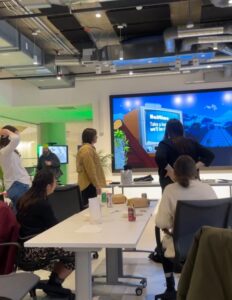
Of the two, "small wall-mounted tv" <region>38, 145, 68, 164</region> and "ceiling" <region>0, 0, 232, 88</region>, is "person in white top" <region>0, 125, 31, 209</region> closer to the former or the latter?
"ceiling" <region>0, 0, 232, 88</region>

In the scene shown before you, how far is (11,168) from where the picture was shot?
408 centimetres

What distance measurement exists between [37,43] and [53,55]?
1.40 feet

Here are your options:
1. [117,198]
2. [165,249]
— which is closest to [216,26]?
[117,198]

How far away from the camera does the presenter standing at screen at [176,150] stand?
11.8 feet

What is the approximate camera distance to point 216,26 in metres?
5.57

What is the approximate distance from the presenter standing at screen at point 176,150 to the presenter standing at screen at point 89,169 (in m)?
0.94

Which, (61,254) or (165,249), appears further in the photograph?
(61,254)

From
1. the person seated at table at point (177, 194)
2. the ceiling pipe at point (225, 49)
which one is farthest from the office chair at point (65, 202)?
the ceiling pipe at point (225, 49)

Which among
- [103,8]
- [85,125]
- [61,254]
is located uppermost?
[103,8]

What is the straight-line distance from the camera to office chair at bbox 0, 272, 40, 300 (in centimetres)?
198

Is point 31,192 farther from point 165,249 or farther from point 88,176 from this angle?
point 88,176

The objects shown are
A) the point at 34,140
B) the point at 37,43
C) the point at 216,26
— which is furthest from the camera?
the point at 34,140

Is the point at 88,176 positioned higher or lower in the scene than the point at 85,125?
lower

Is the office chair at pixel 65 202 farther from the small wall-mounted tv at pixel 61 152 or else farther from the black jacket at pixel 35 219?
the small wall-mounted tv at pixel 61 152
